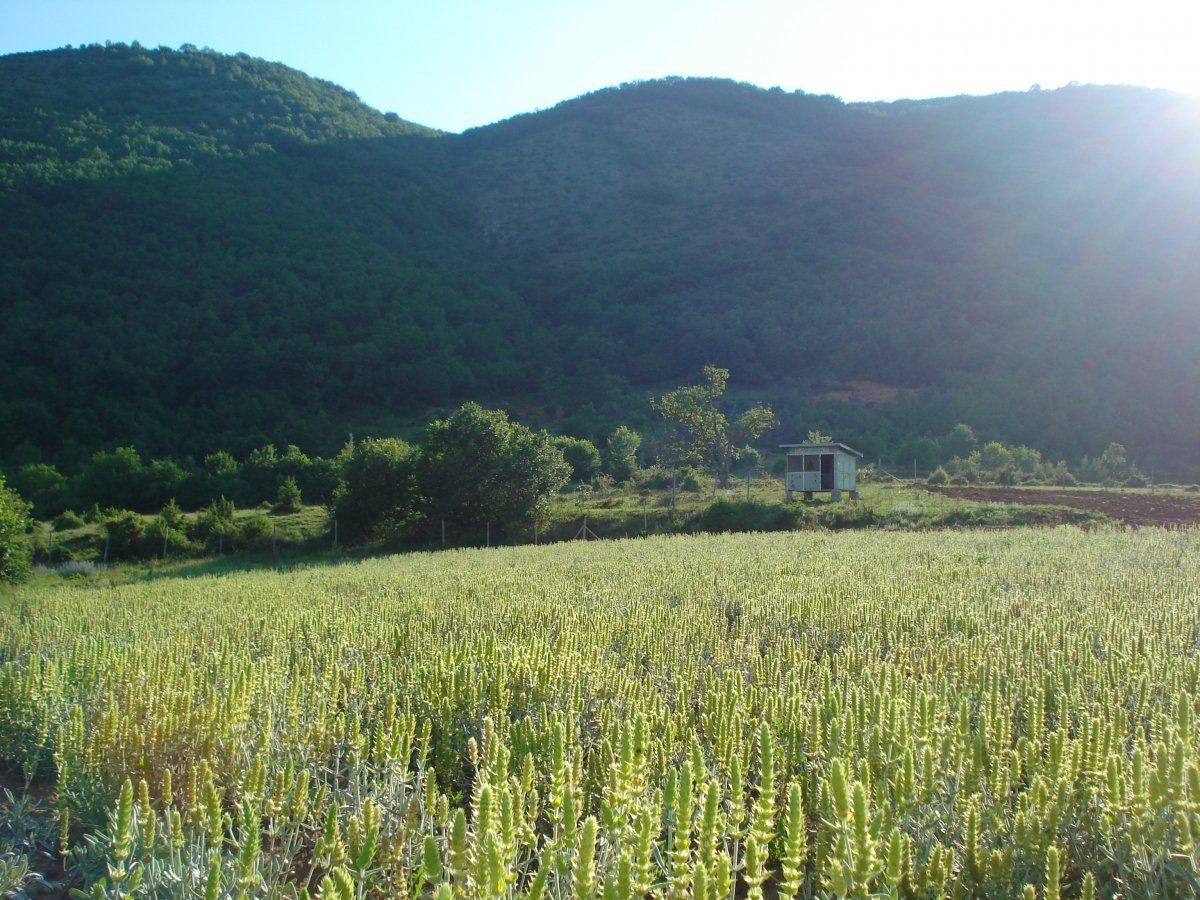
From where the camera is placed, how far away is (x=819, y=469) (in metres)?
31.4

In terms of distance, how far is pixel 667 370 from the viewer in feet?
229

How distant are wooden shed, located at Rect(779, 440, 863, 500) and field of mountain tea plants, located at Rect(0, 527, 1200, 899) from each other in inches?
829

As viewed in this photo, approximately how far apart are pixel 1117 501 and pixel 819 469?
932 cm

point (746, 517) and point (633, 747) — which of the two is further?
point (746, 517)

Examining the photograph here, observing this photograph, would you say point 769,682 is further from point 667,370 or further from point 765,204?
point 765,204

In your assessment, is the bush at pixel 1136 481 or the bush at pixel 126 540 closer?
the bush at pixel 126 540

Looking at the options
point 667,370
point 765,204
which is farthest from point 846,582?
point 765,204

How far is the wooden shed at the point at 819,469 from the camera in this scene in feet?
102

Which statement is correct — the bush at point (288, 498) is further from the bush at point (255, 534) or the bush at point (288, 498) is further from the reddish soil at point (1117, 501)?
the reddish soil at point (1117, 501)

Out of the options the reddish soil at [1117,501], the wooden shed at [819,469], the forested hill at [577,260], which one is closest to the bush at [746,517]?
the wooden shed at [819,469]

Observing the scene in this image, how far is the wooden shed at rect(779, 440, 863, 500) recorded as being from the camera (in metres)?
31.0

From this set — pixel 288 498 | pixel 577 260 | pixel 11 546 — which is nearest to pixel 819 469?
pixel 288 498

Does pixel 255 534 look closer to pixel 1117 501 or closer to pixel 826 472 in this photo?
pixel 826 472

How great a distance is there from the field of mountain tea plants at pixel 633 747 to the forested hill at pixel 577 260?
4274 cm
